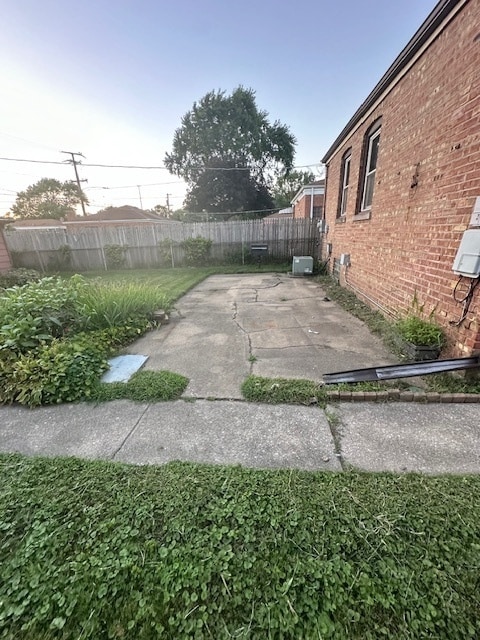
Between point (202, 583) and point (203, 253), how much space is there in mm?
11019

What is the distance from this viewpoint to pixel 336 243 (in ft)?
24.7

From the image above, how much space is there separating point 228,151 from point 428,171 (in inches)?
1060

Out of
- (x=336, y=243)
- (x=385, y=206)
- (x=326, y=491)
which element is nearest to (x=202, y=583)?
(x=326, y=491)

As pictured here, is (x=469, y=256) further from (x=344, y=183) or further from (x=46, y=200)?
(x=46, y=200)

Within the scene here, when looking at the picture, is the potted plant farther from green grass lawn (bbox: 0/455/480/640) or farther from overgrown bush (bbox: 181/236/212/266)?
overgrown bush (bbox: 181/236/212/266)

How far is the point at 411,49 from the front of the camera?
11.2 ft

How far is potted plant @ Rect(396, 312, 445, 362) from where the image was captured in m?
2.84

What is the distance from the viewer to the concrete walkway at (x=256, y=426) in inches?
70.5

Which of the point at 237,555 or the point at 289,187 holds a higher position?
the point at 289,187

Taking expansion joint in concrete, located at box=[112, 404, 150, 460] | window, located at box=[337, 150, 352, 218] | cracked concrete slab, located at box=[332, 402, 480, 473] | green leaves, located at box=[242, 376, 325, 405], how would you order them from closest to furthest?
cracked concrete slab, located at box=[332, 402, 480, 473], expansion joint in concrete, located at box=[112, 404, 150, 460], green leaves, located at box=[242, 376, 325, 405], window, located at box=[337, 150, 352, 218]

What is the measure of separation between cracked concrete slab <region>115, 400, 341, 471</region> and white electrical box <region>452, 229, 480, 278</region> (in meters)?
1.89

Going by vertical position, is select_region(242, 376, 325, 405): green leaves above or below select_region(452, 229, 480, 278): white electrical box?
below

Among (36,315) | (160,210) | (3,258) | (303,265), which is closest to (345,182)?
(303,265)

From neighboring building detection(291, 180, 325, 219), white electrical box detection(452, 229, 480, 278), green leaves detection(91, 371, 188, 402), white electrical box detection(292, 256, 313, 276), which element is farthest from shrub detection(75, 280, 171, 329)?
neighboring building detection(291, 180, 325, 219)
